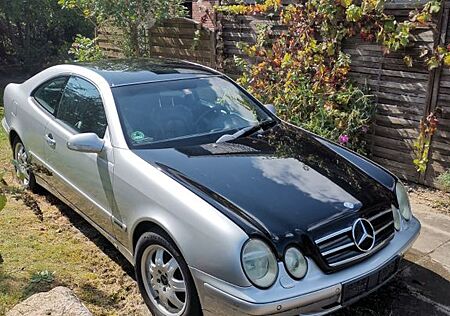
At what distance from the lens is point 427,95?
4957 millimetres

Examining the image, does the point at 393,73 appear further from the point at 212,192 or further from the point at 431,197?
the point at 212,192

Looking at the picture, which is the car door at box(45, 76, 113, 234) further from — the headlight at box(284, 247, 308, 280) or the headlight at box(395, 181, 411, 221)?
the headlight at box(395, 181, 411, 221)

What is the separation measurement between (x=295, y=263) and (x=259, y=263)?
20cm

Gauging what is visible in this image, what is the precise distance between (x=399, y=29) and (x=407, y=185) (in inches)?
67.9

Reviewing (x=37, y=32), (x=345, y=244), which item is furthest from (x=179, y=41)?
(x=37, y=32)

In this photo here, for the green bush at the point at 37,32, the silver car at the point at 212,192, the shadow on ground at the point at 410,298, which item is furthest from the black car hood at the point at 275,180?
the green bush at the point at 37,32

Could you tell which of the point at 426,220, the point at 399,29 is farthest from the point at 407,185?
the point at 399,29

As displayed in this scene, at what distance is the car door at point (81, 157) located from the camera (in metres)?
3.43

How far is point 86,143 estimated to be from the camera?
329cm

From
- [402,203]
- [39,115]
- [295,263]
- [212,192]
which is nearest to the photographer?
[295,263]

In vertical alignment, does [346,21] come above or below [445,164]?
above

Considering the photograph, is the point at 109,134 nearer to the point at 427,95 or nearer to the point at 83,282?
the point at 83,282

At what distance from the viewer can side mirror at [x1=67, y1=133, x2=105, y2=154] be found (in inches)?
129

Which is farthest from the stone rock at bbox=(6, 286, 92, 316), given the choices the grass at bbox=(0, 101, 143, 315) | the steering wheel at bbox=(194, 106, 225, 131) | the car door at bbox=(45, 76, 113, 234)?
the steering wheel at bbox=(194, 106, 225, 131)
